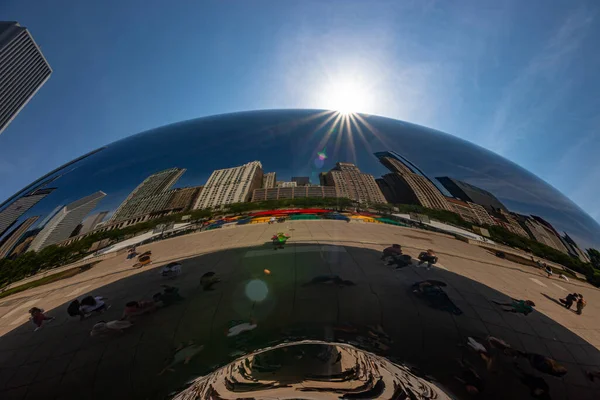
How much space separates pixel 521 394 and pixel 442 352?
0.59 metres

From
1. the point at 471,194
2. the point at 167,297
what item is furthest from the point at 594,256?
the point at 167,297

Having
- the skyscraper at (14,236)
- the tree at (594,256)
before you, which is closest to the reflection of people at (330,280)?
the tree at (594,256)

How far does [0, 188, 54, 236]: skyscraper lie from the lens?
8.21ft

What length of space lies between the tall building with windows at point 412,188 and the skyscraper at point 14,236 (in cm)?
323

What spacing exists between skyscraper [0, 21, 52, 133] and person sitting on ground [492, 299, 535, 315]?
3390 inches

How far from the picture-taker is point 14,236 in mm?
2311

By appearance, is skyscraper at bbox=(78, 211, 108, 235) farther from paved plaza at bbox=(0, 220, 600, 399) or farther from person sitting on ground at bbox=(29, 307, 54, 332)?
person sitting on ground at bbox=(29, 307, 54, 332)

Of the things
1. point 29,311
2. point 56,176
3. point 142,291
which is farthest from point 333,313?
point 56,176

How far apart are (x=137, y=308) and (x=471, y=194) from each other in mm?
2981

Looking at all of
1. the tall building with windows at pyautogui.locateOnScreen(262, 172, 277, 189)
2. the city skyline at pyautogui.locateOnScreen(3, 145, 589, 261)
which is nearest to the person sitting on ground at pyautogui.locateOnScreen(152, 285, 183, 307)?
the city skyline at pyautogui.locateOnScreen(3, 145, 589, 261)

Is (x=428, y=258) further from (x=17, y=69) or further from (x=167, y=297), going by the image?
(x=17, y=69)

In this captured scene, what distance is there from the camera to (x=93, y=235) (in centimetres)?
210

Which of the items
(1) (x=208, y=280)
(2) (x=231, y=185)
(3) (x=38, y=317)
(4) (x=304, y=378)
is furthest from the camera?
(4) (x=304, y=378)

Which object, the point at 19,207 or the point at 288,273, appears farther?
the point at 19,207
